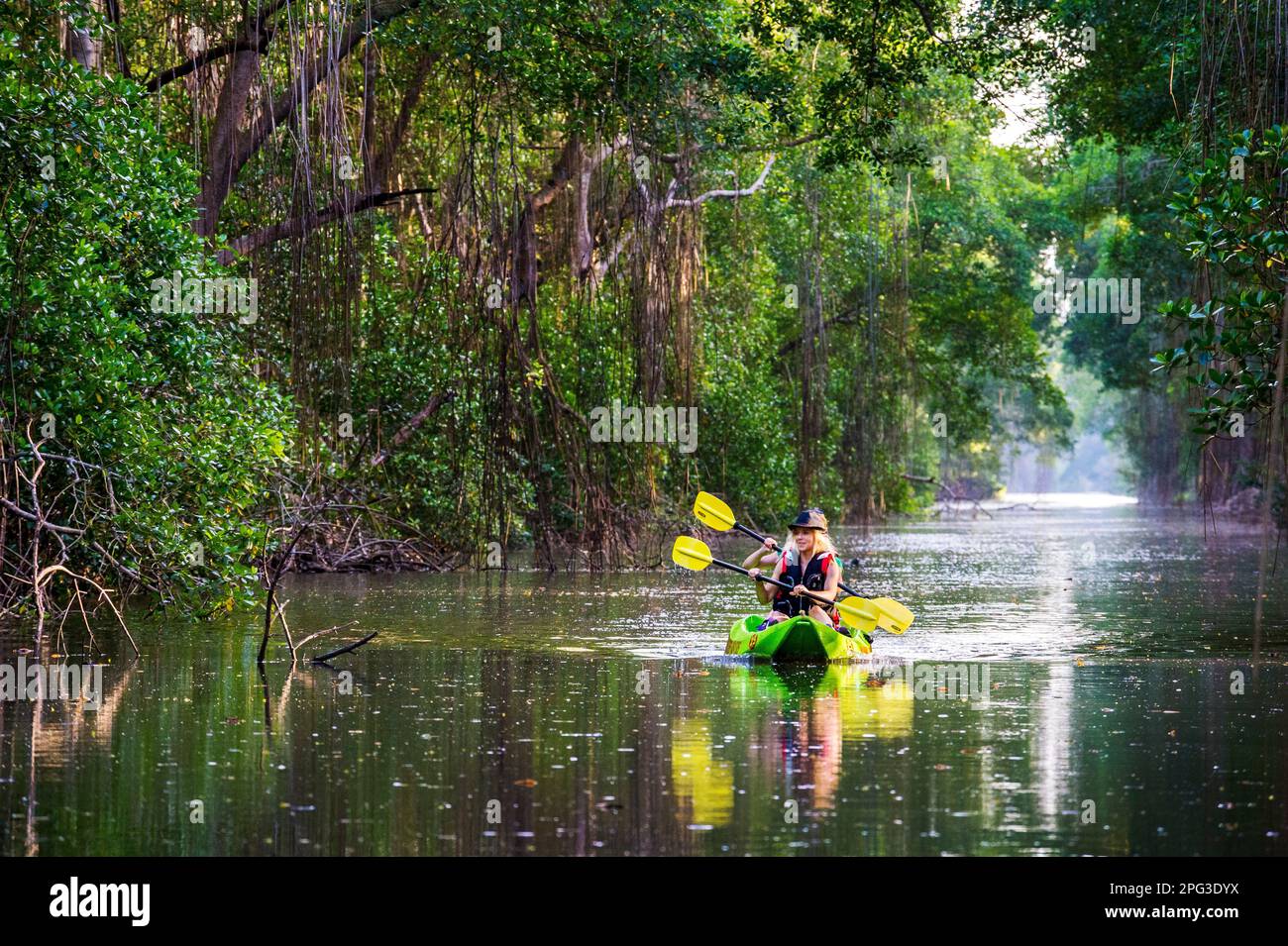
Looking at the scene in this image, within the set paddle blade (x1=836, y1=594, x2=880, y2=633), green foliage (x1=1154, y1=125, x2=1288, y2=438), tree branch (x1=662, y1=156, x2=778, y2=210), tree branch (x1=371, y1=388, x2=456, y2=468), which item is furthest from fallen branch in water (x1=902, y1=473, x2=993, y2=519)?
green foliage (x1=1154, y1=125, x2=1288, y2=438)

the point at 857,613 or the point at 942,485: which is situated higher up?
the point at 942,485

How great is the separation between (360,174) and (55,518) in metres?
7.57

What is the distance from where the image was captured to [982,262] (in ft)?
159

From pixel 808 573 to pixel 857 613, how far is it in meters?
0.62

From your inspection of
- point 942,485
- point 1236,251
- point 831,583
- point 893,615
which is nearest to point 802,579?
point 831,583

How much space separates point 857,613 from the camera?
1444 centimetres

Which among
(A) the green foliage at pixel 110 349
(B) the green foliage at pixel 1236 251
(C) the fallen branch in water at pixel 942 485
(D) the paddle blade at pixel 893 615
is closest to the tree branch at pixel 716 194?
(A) the green foliage at pixel 110 349

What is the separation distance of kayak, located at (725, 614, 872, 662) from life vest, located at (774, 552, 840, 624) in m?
0.54

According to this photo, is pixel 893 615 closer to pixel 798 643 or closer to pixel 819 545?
pixel 819 545

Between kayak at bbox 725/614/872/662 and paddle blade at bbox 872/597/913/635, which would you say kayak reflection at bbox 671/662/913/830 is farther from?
paddle blade at bbox 872/597/913/635

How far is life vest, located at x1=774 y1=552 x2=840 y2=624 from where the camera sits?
14.9 meters

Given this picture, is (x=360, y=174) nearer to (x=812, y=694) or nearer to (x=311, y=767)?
(x=812, y=694)

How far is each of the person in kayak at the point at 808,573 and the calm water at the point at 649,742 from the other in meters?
0.65
